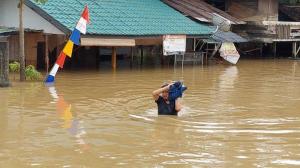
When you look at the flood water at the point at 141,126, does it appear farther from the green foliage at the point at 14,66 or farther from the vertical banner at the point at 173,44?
the vertical banner at the point at 173,44

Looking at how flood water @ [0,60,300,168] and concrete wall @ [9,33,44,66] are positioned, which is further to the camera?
concrete wall @ [9,33,44,66]

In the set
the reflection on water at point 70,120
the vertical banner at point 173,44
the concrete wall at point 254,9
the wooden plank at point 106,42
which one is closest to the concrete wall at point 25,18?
the wooden plank at point 106,42

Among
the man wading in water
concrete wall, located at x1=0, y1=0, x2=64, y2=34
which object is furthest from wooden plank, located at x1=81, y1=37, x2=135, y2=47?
the man wading in water

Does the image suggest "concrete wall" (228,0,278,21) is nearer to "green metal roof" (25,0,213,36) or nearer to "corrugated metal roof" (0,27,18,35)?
"green metal roof" (25,0,213,36)

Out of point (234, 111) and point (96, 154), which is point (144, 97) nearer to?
point (234, 111)

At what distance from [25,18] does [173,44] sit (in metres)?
6.61

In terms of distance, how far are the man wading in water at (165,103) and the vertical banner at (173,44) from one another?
12559 mm

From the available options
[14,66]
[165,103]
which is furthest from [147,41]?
[165,103]

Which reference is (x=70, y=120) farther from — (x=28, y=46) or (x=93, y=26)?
(x=28, y=46)

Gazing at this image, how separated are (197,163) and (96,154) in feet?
4.69

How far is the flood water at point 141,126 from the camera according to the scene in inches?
290

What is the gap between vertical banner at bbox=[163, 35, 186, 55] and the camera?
23172 mm

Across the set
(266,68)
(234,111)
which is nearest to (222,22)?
(266,68)

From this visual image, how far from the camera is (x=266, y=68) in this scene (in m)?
25.5
